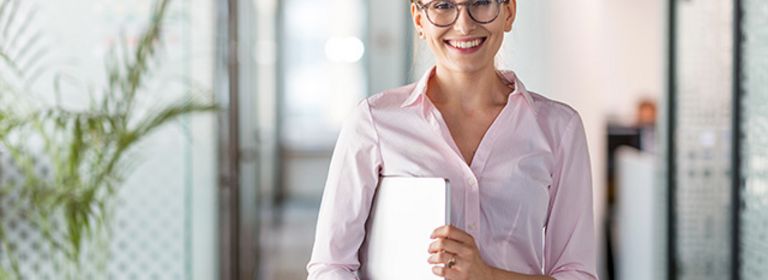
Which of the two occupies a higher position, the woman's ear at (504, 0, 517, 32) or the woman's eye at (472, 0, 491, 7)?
the woman's eye at (472, 0, 491, 7)

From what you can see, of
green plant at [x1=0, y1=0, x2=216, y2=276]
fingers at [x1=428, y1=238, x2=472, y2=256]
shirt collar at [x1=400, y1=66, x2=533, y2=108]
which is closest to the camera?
fingers at [x1=428, y1=238, x2=472, y2=256]

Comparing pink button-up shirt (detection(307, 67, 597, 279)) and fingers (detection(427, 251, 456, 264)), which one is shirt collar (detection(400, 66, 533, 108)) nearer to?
pink button-up shirt (detection(307, 67, 597, 279))

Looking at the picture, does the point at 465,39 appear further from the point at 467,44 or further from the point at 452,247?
the point at 452,247

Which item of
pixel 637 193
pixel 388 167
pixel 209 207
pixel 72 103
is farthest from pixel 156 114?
pixel 637 193

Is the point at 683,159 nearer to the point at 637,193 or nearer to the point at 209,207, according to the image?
the point at 637,193

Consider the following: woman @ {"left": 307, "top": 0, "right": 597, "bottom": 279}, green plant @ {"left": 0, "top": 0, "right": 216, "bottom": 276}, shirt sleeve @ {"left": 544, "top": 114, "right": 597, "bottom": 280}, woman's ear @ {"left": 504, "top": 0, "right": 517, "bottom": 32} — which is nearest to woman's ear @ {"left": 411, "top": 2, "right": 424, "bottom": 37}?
woman @ {"left": 307, "top": 0, "right": 597, "bottom": 279}

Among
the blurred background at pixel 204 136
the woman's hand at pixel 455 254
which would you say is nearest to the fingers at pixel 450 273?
the woman's hand at pixel 455 254

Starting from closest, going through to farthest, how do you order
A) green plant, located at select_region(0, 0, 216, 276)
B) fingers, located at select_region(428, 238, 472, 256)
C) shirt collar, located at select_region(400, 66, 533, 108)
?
fingers, located at select_region(428, 238, 472, 256)
shirt collar, located at select_region(400, 66, 533, 108)
green plant, located at select_region(0, 0, 216, 276)

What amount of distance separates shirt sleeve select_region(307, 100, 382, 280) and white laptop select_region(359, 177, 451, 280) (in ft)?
0.05

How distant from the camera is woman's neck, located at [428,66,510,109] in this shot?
125 centimetres

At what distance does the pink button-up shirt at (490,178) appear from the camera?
122cm

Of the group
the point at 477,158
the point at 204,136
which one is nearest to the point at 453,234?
the point at 477,158

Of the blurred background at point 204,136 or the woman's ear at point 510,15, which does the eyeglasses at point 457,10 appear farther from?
the blurred background at point 204,136

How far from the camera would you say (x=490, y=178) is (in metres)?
1.22
